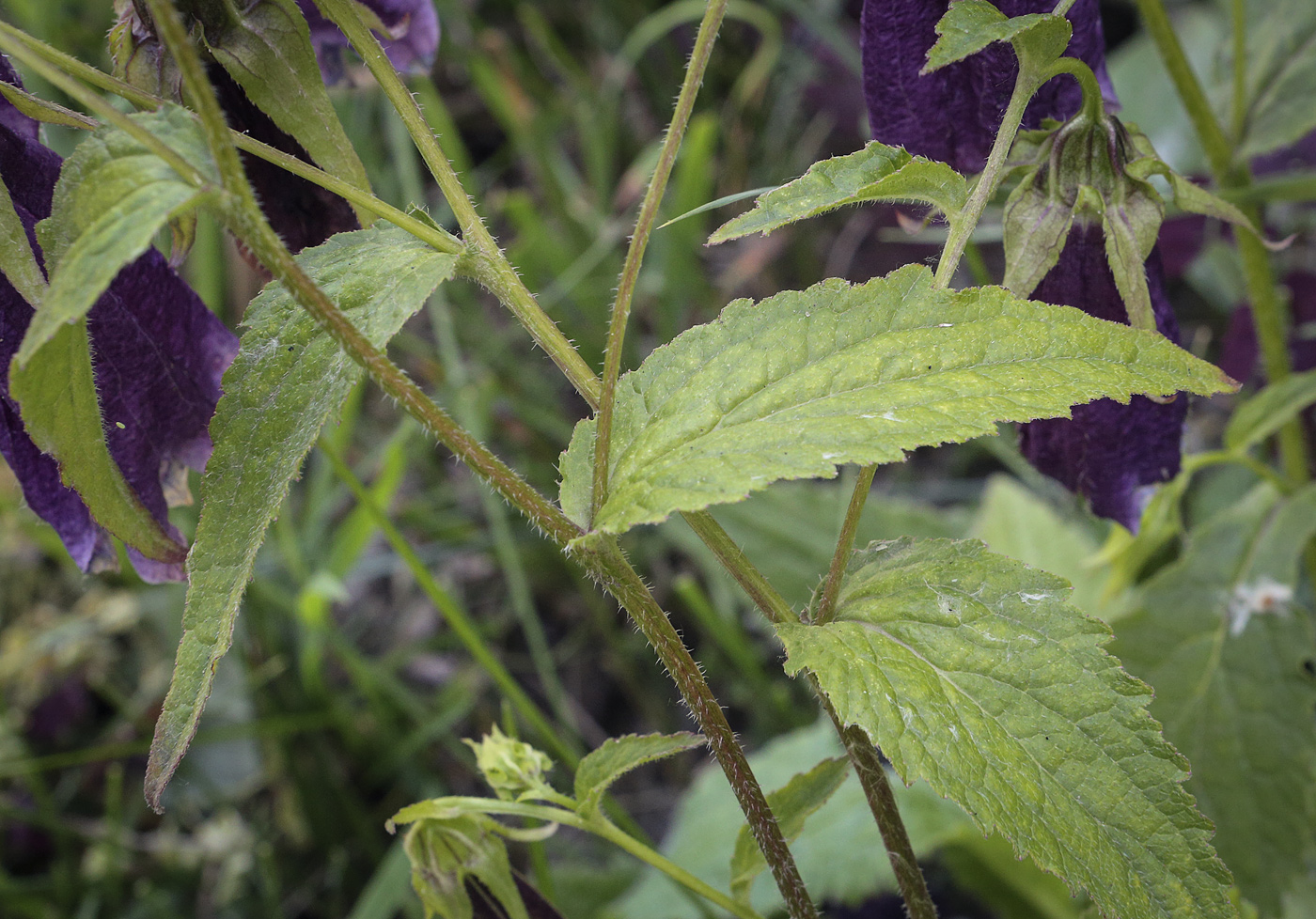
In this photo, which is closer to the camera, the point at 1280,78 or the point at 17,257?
the point at 17,257

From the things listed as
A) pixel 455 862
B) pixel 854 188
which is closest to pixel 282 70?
pixel 854 188

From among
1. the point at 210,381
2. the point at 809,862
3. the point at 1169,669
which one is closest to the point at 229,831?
the point at 809,862

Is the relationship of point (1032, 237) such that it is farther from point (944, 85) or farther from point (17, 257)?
point (17, 257)

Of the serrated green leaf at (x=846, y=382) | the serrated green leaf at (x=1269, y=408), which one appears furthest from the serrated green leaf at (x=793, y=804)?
the serrated green leaf at (x=1269, y=408)

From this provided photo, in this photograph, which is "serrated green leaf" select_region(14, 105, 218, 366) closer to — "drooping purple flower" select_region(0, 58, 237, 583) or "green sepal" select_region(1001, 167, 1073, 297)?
"drooping purple flower" select_region(0, 58, 237, 583)

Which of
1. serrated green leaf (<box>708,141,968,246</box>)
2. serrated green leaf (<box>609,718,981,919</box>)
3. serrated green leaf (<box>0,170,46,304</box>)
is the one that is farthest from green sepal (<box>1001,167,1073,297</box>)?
serrated green leaf (<box>609,718,981,919</box>)

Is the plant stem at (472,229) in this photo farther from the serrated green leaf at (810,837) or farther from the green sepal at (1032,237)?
the serrated green leaf at (810,837)
